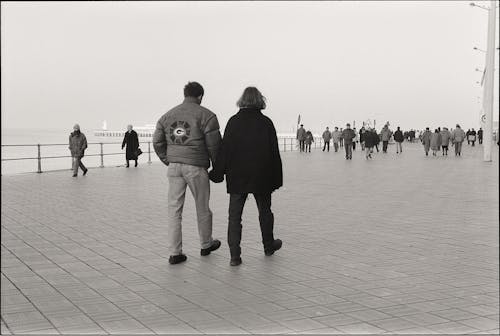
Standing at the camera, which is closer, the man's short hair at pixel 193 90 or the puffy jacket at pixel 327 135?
the man's short hair at pixel 193 90

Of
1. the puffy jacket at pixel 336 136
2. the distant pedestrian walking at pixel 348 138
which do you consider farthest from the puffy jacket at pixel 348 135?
the puffy jacket at pixel 336 136

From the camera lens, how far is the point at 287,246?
7.37m

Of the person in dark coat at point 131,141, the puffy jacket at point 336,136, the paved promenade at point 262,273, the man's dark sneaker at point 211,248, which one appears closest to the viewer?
the paved promenade at point 262,273

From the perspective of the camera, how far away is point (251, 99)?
6.21m

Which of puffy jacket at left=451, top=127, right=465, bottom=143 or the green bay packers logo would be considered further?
puffy jacket at left=451, top=127, right=465, bottom=143

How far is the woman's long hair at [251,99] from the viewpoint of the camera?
6.21m

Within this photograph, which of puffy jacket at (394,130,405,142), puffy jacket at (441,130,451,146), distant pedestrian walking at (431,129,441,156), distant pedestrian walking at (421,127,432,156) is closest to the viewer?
distant pedestrian walking at (431,129,441,156)

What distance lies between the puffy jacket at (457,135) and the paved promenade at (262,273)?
78.6ft

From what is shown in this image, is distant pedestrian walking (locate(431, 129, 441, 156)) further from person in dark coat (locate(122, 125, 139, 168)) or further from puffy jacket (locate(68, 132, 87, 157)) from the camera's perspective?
puffy jacket (locate(68, 132, 87, 157))

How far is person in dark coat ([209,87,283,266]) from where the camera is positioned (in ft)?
20.2

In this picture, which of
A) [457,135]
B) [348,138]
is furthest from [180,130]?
[457,135]

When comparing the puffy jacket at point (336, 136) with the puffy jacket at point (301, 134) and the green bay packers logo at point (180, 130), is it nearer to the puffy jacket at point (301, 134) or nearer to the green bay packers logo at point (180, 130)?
the puffy jacket at point (301, 134)

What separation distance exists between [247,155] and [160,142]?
34.7 inches

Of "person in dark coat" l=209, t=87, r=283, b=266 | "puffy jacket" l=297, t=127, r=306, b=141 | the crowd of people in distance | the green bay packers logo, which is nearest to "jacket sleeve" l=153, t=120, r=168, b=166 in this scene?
the green bay packers logo
